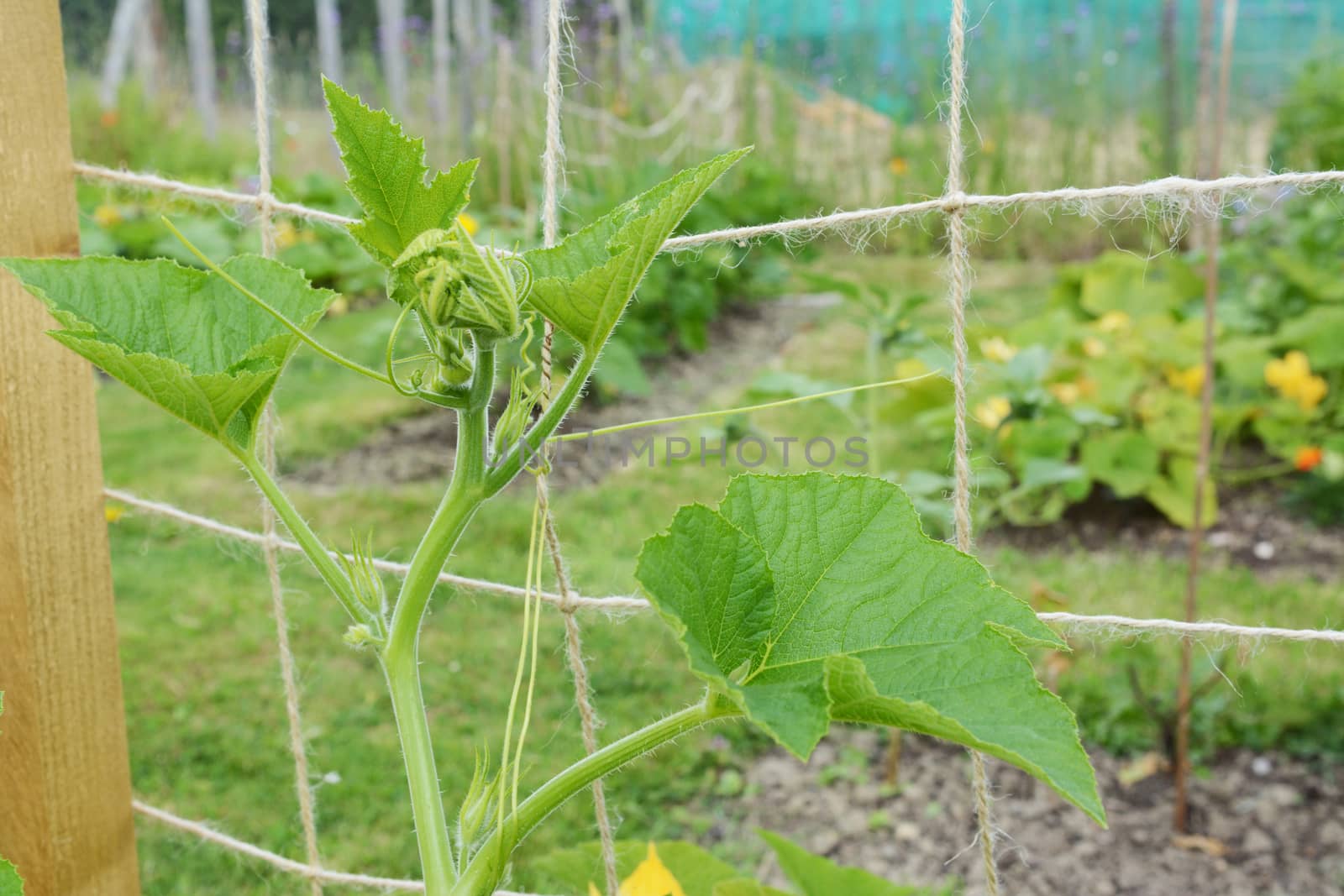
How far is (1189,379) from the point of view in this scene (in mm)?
2805

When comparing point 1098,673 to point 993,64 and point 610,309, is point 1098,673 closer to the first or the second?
point 610,309

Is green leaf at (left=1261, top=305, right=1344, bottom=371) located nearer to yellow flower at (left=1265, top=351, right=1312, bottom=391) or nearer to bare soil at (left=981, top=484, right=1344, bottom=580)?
yellow flower at (left=1265, top=351, right=1312, bottom=391)

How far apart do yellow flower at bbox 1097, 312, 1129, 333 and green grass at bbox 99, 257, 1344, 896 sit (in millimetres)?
502

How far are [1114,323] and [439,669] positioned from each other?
73.2 inches

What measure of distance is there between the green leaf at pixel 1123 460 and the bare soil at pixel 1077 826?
89 cm

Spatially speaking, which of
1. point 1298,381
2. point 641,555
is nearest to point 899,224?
point 641,555

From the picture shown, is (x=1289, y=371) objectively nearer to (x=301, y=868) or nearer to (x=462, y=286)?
(x=301, y=868)

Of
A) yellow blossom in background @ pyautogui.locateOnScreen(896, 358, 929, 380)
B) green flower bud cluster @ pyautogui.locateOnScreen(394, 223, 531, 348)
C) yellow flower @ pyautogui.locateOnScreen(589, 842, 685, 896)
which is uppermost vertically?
green flower bud cluster @ pyautogui.locateOnScreen(394, 223, 531, 348)

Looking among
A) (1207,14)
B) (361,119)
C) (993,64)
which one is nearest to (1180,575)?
(1207,14)

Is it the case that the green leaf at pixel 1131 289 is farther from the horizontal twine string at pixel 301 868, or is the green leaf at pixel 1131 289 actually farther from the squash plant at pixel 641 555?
the squash plant at pixel 641 555

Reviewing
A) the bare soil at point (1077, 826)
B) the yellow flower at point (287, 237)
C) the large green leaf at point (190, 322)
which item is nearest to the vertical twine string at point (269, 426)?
the large green leaf at point (190, 322)

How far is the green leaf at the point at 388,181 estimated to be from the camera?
0.66 meters

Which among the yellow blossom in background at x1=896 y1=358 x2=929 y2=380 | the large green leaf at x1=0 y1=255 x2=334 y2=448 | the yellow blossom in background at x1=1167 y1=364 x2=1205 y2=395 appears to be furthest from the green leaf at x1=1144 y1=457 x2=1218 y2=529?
the large green leaf at x1=0 y1=255 x2=334 y2=448

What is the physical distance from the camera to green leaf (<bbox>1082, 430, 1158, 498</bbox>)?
270 centimetres
